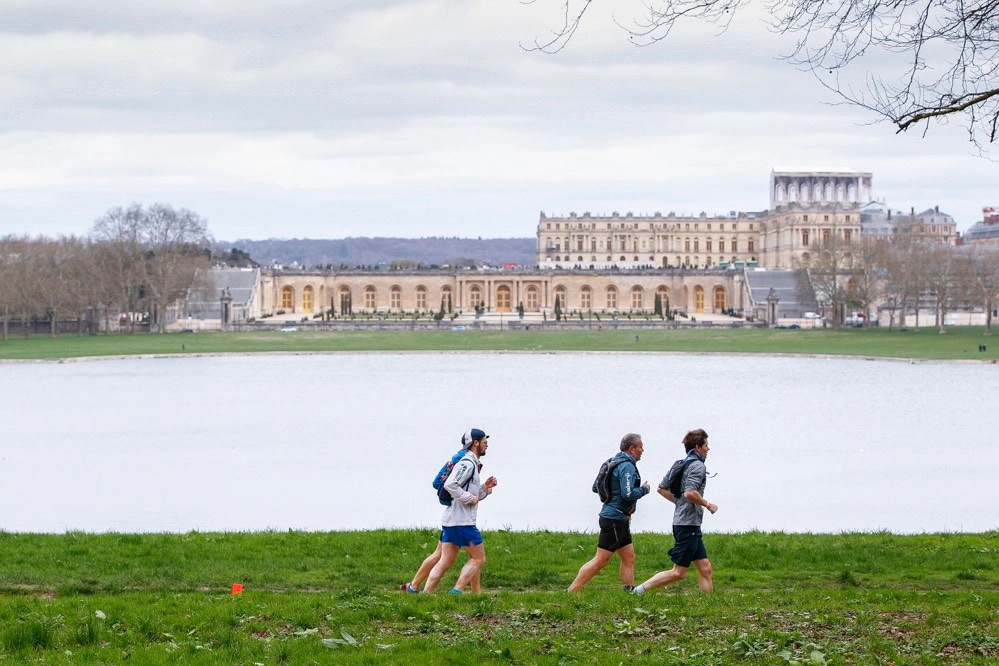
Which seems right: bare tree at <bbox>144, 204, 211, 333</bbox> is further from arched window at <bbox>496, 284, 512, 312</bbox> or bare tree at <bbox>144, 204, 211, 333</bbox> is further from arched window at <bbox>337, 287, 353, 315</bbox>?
arched window at <bbox>496, 284, 512, 312</bbox>

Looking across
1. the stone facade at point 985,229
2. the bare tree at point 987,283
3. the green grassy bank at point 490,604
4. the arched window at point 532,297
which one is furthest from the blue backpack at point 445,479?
the stone facade at point 985,229

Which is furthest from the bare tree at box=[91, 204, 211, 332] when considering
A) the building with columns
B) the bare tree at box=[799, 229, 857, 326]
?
the building with columns

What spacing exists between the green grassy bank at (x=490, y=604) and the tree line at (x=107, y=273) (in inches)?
2443

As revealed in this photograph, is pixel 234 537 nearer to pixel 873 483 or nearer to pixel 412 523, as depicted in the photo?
pixel 412 523

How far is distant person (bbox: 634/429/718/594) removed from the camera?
36.6 ft

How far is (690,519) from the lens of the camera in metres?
11.3

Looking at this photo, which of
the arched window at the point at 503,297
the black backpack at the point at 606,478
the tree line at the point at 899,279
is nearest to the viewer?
the black backpack at the point at 606,478

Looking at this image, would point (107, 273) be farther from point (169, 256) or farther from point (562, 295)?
point (562, 295)

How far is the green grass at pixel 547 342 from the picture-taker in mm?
60750

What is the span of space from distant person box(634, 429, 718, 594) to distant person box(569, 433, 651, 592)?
251 mm

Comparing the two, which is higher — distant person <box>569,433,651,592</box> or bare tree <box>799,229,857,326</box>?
bare tree <box>799,229,857,326</box>

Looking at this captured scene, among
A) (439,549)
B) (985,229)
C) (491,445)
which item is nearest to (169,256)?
(491,445)

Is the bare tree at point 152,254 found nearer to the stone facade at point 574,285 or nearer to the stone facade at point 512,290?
the stone facade at point 574,285

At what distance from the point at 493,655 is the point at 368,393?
96.1 feet
